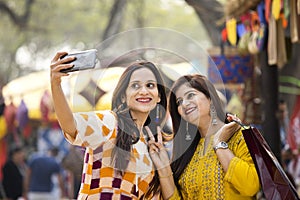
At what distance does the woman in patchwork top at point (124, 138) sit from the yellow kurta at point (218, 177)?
23 cm

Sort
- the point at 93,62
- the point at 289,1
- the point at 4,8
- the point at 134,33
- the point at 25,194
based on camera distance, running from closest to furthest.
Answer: the point at 93,62 → the point at 134,33 → the point at 289,1 → the point at 25,194 → the point at 4,8

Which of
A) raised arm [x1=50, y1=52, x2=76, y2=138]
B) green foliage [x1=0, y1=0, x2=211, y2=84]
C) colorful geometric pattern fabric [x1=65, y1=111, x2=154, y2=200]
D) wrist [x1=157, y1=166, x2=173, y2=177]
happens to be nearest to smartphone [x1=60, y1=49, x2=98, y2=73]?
raised arm [x1=50, y1=52, x2=76, y2=138]

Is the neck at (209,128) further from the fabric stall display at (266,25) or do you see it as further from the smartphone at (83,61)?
the fabric stall display at (266,25)

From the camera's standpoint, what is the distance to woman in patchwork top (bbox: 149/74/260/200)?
423 cm

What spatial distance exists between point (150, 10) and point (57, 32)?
414 centimetres

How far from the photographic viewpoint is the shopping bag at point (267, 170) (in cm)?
414

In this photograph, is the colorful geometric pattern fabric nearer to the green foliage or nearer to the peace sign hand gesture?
the peace sign hand gesture

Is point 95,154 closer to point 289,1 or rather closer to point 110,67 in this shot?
point 110,67

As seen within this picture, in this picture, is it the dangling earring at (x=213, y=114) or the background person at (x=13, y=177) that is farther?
the background person at (x=13, y=177)

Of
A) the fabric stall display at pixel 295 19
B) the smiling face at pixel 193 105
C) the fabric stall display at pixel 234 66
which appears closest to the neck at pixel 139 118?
the smiling face at pixel 193 105

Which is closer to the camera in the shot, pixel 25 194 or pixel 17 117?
pixel 25 194

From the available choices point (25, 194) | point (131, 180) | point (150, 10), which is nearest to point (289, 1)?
point (131, 180)

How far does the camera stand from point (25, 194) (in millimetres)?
13734

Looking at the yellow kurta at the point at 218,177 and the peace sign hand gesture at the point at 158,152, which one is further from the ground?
the peace sign hand gesture at the point at 158,152
